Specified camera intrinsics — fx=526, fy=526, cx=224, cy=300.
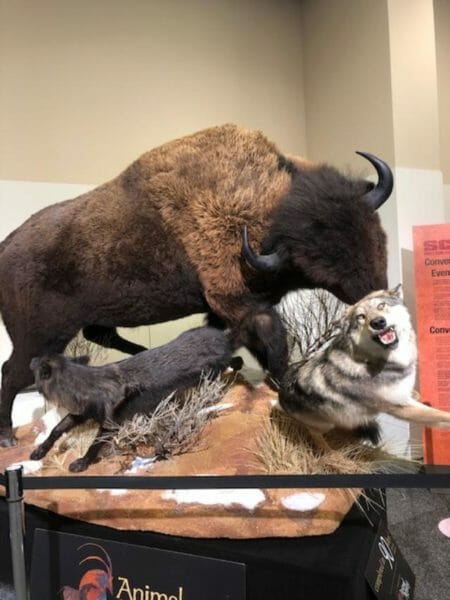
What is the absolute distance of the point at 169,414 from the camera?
5.64 feet

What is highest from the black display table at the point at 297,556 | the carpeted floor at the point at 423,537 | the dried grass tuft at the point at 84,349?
the dried grass tuft at the point at 84,349

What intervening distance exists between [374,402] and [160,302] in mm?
790

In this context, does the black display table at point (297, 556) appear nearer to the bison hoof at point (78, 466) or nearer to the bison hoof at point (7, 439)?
the bison hoof at point (78, 466)

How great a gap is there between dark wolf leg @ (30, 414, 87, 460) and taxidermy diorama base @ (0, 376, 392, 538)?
0.10ft

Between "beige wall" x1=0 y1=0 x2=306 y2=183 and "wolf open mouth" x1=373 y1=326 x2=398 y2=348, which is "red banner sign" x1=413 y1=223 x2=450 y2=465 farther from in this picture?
"beige wall" x1=0 y1=0 x2=306 y2=183

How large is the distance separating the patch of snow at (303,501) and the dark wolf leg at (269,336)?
14.1 inches

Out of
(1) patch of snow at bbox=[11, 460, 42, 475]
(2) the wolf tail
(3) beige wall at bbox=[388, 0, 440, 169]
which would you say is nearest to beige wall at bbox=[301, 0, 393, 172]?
(3) beige wall at bbox=[388, 0, 440, 169]

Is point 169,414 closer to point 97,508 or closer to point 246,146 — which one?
point 97,508

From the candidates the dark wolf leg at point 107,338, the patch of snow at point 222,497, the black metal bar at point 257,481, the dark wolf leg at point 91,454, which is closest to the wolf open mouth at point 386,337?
the black metal bar at point 257,481

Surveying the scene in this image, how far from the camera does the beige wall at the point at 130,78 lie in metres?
2.54

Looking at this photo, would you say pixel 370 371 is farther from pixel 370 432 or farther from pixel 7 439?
pixel 7 439

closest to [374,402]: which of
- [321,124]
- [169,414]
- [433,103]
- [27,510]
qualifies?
[169,414]

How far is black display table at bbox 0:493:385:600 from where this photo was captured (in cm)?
125

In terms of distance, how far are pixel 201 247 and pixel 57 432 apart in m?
0.80
